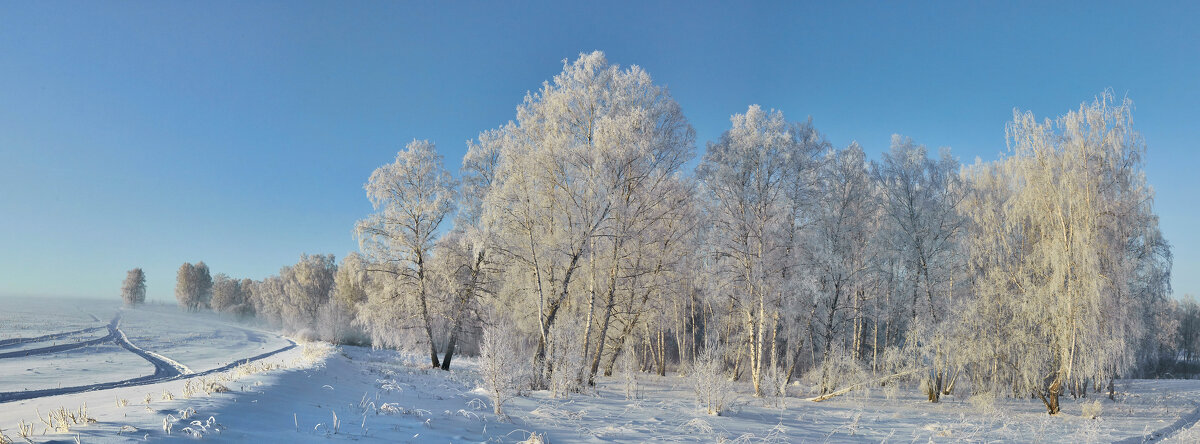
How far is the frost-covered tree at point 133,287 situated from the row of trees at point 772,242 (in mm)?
110073

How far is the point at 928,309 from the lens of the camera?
17.2 m

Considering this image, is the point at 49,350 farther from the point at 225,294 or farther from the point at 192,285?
the point at 192,285

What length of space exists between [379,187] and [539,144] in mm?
9567

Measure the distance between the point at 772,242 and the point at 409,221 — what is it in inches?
564

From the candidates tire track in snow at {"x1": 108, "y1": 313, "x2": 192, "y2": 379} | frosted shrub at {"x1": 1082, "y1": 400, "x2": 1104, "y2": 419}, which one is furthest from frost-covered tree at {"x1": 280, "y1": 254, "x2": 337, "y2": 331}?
frosted shrub at {"x1": 1082, "y1": 400, "x2": 1104, "y2": 419}

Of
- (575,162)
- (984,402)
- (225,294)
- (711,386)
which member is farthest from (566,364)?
(225,294)

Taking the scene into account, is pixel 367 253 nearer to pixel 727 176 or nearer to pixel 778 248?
pixel 727 176

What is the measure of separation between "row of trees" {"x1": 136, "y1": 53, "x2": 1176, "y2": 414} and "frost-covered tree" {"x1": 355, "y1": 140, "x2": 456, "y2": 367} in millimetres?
86

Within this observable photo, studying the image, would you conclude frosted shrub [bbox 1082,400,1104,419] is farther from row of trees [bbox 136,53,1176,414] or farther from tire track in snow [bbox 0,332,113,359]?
tire track in snow [bbox 0,332,113,359]

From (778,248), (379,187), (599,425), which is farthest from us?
(379,187)

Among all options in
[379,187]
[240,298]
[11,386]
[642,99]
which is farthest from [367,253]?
[240,298]

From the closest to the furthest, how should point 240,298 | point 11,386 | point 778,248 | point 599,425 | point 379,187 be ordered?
point 599,425, point 11,386, point 778,248, point 379,187, point 240,298

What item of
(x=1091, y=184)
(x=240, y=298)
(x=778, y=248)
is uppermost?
(x=1091, y=184)

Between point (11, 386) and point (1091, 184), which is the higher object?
point (1091, 184)
